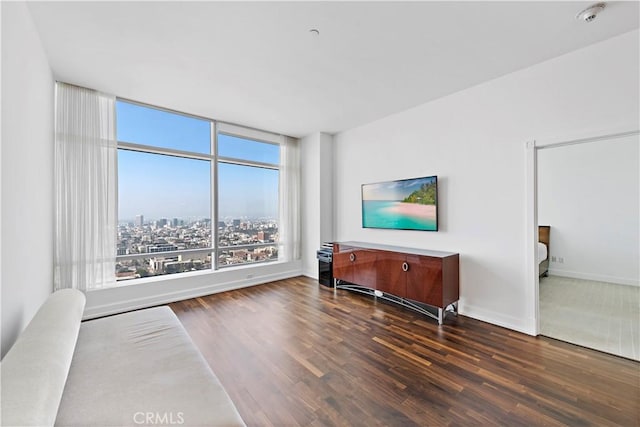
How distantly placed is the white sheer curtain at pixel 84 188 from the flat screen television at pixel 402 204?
355cm

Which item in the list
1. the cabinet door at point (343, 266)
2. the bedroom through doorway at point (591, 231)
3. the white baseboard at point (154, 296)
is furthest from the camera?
the cabinet door at point (343, 266)

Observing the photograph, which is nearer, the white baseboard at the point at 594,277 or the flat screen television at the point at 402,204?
the flat screen television at the point at 402,204

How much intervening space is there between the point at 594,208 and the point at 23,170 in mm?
7200

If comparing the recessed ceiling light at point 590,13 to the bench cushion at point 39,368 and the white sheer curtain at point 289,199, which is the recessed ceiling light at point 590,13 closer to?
the bench cushion at point 39,368

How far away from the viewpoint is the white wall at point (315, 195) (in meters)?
4.81

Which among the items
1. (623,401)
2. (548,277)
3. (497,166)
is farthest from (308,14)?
(548,277)

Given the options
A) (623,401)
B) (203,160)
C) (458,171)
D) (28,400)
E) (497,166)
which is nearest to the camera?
(28,400)

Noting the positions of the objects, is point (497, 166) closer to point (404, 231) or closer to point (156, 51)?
point (404, 231)

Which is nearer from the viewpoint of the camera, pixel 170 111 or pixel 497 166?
pixel 497 166

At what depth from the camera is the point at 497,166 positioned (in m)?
2.91

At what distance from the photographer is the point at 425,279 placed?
299 centimetres

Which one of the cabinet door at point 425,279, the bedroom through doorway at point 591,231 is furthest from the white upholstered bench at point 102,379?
the bedroom through doorway at point 591,231

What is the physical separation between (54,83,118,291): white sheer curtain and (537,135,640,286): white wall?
22.8 ft

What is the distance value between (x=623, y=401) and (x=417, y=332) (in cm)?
139
